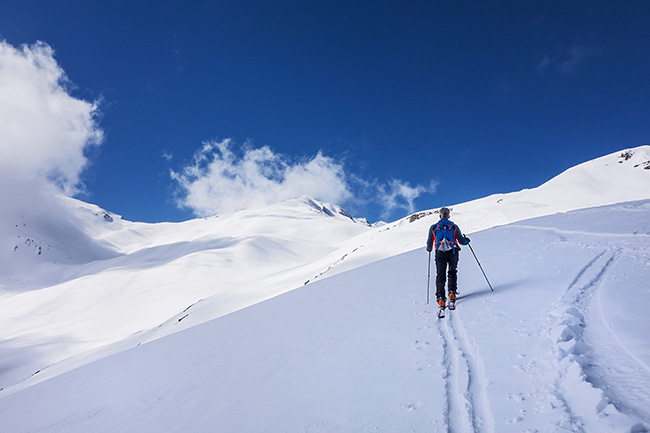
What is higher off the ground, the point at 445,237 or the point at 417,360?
the point at 445,237

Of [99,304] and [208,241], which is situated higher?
[208,241]

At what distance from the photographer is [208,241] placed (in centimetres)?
9112

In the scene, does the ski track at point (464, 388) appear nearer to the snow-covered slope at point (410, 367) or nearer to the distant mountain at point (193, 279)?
the snow-covered slope at point (410, 367)

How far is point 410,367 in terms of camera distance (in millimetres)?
4484

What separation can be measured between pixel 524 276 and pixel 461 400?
21.1 feet

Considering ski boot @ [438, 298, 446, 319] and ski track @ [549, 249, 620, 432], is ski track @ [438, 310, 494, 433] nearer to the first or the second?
ski track @ [549, 249, 620, 432]

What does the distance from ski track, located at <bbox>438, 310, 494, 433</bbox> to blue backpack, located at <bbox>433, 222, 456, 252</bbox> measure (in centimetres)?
221

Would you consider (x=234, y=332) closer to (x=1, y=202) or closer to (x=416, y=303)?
(x=416, y=303)

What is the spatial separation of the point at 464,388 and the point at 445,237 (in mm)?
3999

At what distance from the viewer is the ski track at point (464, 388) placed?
10.1 ft

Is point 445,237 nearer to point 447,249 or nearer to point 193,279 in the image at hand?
point 447,249

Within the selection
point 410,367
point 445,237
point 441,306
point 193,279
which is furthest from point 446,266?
point 193,279

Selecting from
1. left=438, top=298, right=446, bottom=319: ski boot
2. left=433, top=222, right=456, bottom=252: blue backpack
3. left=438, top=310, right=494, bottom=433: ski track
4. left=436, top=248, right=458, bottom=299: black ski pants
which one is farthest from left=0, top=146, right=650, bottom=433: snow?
left=433, top=222, right=456, bottom=252: blue backpack

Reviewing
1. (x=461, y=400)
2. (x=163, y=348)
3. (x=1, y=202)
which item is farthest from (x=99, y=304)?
(x=1, y=202)
